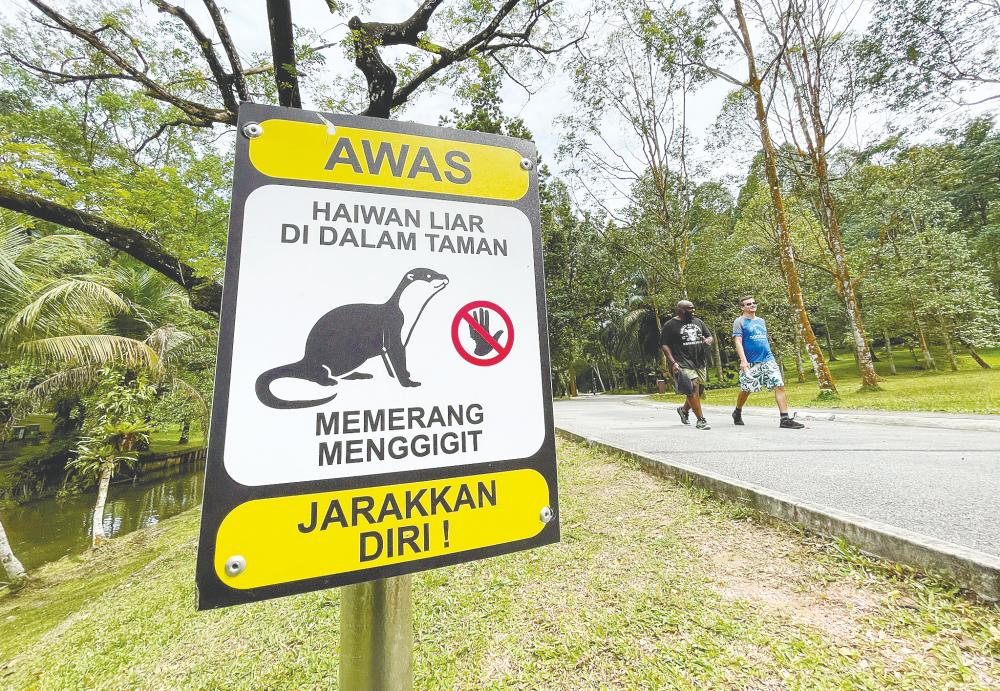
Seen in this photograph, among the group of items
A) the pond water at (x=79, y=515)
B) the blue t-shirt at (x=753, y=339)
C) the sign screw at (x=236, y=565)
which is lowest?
the pond water at (x=79, y=515)

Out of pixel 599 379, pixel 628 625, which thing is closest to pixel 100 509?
pixel 628 625

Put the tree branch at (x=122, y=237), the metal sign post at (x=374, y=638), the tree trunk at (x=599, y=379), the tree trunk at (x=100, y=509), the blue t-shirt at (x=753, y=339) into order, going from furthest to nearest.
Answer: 1. the tree trunk at (x=599, y=379)
2. the tree trunk at (x=100, y=509)
3. the blue t-shirt at (x=753, y=339)
4. the tree branch at (x=122, y=237)
5. the metal sign post at (x=374, y=638)

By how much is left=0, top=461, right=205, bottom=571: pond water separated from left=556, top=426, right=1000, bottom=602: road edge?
28.6 ft

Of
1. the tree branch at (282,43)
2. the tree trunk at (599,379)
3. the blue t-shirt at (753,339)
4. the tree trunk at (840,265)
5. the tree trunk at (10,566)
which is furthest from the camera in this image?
the tree trunk at (599,379)

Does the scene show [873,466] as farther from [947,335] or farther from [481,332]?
[947,335]

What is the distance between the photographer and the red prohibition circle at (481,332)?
917 millimetres

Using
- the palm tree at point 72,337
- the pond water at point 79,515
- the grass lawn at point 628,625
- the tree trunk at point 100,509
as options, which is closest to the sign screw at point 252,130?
the grass lawn at point 628,625

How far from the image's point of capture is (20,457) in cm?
1322

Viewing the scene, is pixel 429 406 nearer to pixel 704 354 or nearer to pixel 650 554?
pixel 650 554

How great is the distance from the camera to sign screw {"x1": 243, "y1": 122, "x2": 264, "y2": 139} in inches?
33.9

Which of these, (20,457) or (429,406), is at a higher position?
(429,406)

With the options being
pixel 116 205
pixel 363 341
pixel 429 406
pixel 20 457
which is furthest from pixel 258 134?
pixel 20 457

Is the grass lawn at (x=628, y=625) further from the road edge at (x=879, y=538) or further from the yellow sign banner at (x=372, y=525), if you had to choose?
the yellow sign banner at (x=372, y=525)

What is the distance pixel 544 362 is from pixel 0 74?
9991 millimetres
